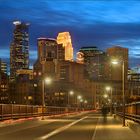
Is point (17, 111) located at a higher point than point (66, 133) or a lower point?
higher

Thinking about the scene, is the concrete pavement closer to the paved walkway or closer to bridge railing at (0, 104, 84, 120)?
the paved walkway

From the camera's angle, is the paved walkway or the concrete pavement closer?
the paved walkway

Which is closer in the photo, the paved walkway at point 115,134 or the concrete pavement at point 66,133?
the paved walkway at point 115,134

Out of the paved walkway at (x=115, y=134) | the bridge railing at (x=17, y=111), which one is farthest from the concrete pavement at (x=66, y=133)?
the bridge railing at (x=17, y=111)

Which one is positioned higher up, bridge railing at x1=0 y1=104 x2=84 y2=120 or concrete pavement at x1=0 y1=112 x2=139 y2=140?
bridge railing at x1=0 y1=104 x2=84 y2=120

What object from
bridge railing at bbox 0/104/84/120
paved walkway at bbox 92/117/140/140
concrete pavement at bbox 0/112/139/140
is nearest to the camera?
paved walkway at bbox 92/117/140/140

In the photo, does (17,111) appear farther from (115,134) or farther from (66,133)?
(115,134)

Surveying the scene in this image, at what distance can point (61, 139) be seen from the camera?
28.3 metres

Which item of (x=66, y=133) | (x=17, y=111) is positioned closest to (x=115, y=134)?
(x=66, y=133)

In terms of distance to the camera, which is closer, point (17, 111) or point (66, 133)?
point (66, 133)

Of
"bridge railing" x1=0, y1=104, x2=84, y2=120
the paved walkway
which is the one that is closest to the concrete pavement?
the paved walkway

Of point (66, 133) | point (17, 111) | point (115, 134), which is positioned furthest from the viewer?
point (17, 111)

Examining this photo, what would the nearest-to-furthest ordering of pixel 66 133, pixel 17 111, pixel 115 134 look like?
pixel 115 134 → pixel 66 133 → pixel 17 111

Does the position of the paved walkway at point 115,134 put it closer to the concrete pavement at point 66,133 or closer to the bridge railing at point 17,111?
the concrete pavement at point 66,133
